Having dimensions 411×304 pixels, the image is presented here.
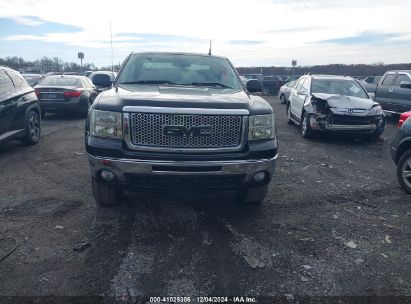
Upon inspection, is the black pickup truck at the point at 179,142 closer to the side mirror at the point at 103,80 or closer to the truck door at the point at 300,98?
the side mirror at the point at 103,80

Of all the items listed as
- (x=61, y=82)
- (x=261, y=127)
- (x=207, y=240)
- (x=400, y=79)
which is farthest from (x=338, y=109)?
(x=61, y=82)

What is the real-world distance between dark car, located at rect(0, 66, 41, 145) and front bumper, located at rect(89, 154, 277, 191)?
4.30 m

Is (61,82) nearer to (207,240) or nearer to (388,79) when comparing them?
(207,240)

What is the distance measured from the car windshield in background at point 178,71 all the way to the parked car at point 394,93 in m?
8.85

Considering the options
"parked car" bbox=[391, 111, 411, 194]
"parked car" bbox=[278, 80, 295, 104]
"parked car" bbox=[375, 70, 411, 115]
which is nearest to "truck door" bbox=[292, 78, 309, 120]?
"parked car" bbox=[375, 70, 411, 115]

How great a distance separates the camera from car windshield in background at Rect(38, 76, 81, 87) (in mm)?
13067

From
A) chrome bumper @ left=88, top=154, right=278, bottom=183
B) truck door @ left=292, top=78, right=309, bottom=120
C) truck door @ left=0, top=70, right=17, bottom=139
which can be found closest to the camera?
chrome bumper @ left=88, top=154, right=278, bottom=183

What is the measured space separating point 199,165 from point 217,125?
1.59ft

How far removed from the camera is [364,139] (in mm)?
9852

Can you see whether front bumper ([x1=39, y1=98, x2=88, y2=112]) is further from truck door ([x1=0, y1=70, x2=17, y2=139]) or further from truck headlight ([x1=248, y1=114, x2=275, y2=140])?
truck headlight ([x1=248, y1=114, x2=275, y2=140])

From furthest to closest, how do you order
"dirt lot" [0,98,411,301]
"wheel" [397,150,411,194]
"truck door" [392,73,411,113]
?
1. "truck door" [392,73,411,113]
2. "wheel" [397,150,411,194]
3. "dirt lot" [0,98,411,301]

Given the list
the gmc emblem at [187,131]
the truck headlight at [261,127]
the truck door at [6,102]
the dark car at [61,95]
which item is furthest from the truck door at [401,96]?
the truck door at [6,102]

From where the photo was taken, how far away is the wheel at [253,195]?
456cm

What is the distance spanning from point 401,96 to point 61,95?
37.5ft
